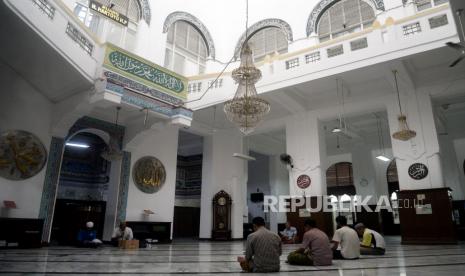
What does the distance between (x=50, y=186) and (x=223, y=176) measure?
486cm

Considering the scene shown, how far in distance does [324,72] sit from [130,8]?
5.33m

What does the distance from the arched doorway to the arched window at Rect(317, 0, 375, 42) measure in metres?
6.92

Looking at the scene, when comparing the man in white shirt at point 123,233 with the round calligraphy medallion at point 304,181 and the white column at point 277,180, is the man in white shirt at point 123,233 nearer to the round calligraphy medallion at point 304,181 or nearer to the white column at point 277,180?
the round calligraphy medallion at point 304,181

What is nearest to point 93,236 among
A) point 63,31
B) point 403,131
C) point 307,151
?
point 63,31

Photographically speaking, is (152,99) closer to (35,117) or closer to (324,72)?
(35,117)

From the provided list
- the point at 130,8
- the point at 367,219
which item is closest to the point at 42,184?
the point at 130,8

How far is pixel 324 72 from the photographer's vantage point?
23.0 ft

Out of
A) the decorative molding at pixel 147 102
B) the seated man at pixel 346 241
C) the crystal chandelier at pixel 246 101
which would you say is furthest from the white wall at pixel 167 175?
the seated man at pixel 346 241

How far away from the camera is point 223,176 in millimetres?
10320

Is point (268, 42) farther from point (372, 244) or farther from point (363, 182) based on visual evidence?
point (372, 244)

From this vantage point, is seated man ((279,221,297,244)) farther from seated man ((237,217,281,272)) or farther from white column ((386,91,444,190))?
seated man ((237,217,281,272))

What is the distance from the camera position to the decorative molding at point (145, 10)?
8.79 meters

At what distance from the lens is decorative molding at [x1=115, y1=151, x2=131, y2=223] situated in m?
8.17

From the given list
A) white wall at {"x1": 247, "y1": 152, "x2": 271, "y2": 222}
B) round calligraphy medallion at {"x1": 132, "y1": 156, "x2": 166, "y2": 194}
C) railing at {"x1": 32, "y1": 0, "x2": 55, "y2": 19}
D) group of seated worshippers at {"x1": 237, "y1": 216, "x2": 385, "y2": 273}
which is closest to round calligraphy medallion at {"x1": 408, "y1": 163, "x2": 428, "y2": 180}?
group of seated worshippers at {"x1": 237, "y1": 216, "x2": 385, "y2": 273}
